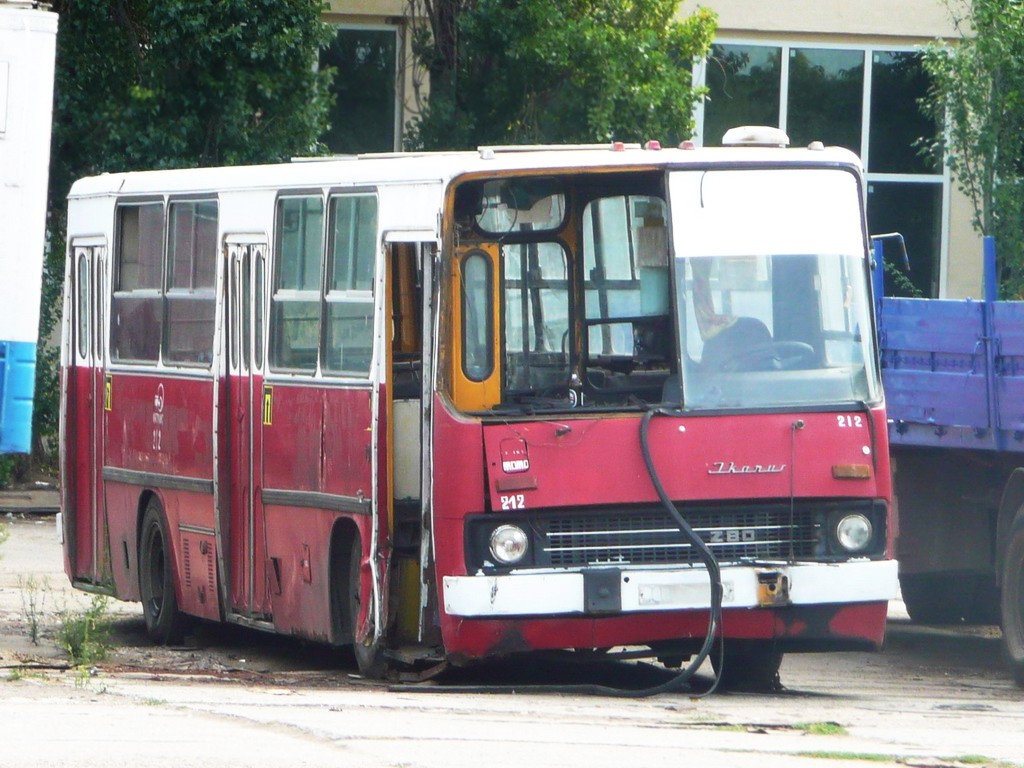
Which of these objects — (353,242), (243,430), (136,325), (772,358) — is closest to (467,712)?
(772,358)

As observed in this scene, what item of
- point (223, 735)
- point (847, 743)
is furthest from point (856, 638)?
point (223, 735)

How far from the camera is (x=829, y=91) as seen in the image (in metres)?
24.8

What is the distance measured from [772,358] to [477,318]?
1381 mm

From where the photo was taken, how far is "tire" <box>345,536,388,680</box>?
10.2 meters

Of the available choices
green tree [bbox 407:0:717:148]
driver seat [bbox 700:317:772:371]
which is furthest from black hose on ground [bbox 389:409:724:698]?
→ green tree [bbox 407:0:717:148]

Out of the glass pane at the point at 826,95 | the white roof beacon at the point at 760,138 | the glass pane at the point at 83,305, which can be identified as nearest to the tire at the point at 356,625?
the white roof beacon at the point at 760,138

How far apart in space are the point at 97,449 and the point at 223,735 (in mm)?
6206

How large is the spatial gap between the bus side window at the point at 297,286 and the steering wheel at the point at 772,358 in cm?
223

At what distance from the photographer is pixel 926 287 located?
25.4 metres

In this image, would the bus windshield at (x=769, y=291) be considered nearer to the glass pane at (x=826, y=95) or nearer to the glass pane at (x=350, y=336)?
the glass pane at (x=350, y=336)

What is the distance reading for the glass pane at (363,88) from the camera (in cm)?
2412

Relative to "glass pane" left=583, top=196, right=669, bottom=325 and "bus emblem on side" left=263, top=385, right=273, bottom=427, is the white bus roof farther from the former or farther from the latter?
"bus emblem on side" left=263, top=385, right=273, bottom=427

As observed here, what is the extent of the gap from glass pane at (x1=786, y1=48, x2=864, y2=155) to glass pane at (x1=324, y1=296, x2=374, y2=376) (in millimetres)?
15067

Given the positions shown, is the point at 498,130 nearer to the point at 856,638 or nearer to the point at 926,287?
the point at 926,287
